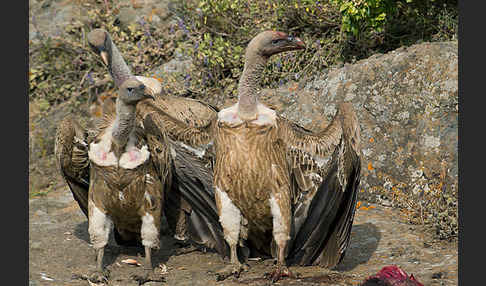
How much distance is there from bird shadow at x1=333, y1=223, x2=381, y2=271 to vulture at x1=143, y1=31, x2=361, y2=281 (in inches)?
10.9

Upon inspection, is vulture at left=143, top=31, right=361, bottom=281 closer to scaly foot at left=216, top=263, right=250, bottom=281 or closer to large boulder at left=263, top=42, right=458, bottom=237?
scaly foot at left=216, top=263, right=250, bottom=281

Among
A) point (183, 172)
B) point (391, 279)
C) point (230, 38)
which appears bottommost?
point (391, 279)

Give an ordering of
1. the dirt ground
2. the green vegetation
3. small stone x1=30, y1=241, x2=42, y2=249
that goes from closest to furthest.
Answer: the dirt ground
small stone x1=30, y1=241, x2=42, y2=249
the green vegetation

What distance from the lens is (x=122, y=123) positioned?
19.2 ft

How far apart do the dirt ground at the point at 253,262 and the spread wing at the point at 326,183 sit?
0.96 feet

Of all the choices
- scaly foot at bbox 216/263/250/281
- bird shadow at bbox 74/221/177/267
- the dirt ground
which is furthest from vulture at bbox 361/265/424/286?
bird shadow at bbox 74/221/177/267

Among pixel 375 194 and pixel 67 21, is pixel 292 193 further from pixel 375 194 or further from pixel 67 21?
pixel 67 21

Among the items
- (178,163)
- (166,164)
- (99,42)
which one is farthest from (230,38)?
(166,164)

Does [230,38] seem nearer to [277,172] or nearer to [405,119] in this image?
[405,119]

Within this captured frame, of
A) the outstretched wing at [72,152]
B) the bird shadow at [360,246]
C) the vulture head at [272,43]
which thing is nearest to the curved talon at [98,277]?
the outstretched wing at [72,152]

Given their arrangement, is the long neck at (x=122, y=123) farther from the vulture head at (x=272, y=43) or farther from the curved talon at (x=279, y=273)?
the curved talon at (x=279, y=273)

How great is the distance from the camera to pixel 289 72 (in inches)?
405

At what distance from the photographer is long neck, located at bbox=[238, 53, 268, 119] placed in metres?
5.85

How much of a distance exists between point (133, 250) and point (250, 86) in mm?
2352
